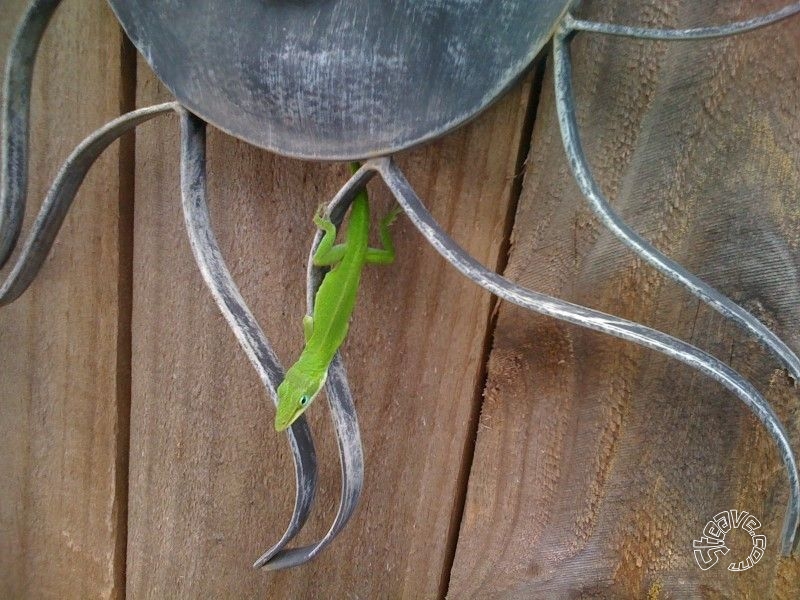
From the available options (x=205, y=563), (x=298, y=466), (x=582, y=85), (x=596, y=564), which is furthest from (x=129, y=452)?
(x=582, y=85)

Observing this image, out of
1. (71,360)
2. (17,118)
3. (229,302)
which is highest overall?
(17,118)

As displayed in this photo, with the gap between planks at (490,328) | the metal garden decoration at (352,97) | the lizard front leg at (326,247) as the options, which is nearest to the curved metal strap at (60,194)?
the metal garden decoration at (352,97)

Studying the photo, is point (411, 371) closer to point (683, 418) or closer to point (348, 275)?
point (348, 275)

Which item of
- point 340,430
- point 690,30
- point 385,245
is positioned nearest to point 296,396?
point 340,430

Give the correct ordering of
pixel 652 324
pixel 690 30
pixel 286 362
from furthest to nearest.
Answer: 1. pixel 286 362
2. pixel 652 324
3. pixel 690 30

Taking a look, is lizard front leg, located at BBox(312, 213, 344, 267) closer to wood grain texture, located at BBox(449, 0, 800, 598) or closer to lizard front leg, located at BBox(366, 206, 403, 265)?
lizard front leg, located at BBox(366, 206, 403, 265)

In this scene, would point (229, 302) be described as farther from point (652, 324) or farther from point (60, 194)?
point (652, 324)

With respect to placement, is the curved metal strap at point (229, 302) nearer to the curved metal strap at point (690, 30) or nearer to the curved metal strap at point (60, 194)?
the curved metal strap at point (60, 194)
